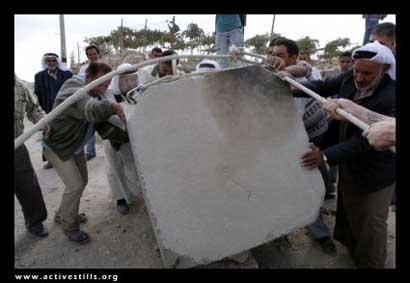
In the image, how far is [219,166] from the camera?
57.3 inches

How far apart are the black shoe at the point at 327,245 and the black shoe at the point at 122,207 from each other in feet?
5.82

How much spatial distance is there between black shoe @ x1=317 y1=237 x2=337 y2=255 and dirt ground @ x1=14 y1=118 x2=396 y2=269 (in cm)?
3

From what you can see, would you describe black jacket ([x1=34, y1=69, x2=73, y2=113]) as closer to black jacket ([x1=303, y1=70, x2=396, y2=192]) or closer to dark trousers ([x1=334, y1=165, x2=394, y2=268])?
black jacket ([x1=303, y1=70, x2=396, y2=192])

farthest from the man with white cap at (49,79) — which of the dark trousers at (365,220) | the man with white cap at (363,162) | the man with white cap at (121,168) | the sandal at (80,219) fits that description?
the dark trousers at (365,220)

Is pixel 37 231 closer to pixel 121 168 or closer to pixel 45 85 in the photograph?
pixel 121 168

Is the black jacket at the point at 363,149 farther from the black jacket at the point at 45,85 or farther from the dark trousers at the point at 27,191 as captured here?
the black jacket at the point at 45,85

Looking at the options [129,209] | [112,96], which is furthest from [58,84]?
[129,209]

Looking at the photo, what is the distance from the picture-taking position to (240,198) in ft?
4.79

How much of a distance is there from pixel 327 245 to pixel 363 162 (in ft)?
2.75

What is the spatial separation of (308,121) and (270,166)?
97 cm

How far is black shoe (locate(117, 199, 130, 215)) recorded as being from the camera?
2652 millimetres

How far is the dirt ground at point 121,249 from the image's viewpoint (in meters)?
2.04

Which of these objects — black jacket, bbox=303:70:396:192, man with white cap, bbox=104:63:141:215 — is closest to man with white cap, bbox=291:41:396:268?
black jacket, bbox=303:70:396:192
